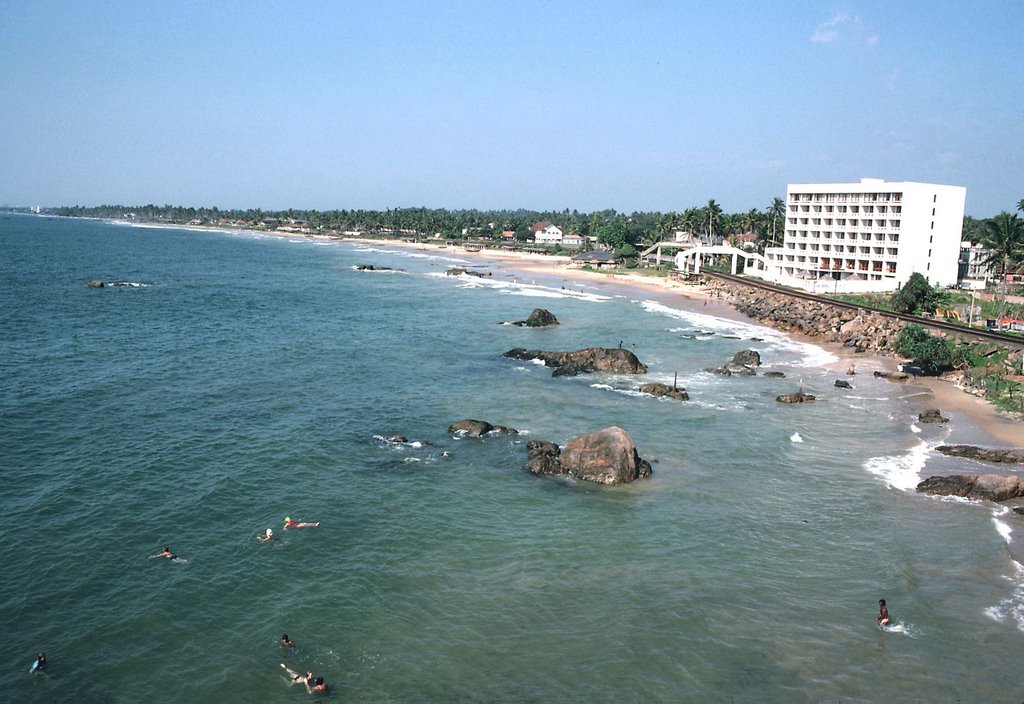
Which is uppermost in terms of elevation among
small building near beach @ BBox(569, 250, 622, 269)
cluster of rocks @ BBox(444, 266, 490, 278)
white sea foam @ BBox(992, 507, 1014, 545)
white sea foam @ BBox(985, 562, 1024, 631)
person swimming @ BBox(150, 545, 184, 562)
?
small building near beach @ BBox(569, 250, 622, 269)

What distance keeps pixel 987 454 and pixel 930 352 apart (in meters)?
22.1

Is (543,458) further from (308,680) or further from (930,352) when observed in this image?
(930,352)

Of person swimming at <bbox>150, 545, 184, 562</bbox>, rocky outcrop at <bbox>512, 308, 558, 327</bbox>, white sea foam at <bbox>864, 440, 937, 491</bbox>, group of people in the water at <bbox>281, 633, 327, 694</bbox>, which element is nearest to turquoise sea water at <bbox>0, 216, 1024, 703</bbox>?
white sea foam at <bbox>864, 440, 937, 491</bbox>

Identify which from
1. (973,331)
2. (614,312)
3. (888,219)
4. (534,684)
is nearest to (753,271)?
(888,219)

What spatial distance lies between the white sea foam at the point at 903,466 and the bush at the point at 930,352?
20417 mm

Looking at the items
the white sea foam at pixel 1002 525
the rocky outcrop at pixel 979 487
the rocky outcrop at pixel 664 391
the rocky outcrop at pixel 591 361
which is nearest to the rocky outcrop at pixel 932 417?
the rocky outcrop at pixel 979 487

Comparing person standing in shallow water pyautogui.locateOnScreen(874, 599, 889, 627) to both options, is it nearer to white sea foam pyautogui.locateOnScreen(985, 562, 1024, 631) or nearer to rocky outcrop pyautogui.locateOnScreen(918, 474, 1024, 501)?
white sea foam pyautogui.locateOnScreen(985, 562, 1024, 631)

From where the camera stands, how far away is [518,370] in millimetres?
60531

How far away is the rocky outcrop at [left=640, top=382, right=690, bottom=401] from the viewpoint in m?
52.0

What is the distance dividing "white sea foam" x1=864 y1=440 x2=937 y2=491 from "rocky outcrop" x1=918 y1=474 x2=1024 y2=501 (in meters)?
1.20

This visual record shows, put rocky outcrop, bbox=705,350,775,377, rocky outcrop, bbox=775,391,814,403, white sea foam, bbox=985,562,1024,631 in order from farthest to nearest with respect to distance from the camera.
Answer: rocky outcrop, bbox=705,350,775,377
rocky outcrop, bbox=775,391,814,403
white sea foam, bbox=985,562,1024,631

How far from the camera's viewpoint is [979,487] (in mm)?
34500

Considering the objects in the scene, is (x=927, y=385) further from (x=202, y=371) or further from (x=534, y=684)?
(x=202, y=371)

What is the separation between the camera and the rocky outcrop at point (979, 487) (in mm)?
34250
